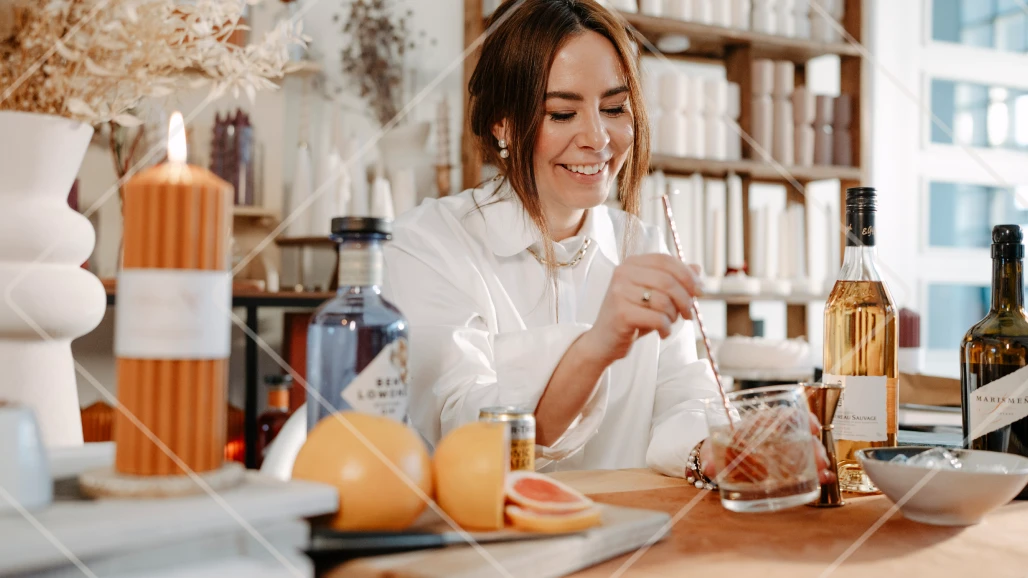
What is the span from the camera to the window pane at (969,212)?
13.1ft

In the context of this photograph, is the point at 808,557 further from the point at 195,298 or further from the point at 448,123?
the point at 448,123

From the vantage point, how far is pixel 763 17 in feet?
10.1

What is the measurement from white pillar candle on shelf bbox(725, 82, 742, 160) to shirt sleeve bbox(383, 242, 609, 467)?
6.36 feet

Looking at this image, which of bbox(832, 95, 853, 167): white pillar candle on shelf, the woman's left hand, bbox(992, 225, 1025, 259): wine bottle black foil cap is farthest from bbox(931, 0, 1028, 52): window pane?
the woman's left hand

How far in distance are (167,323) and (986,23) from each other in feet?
14.5

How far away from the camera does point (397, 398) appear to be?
0.73 meters

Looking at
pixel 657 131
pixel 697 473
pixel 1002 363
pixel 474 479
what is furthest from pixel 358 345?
pixel 657 131

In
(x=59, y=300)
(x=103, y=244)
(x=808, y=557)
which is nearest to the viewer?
(x=808, y=557)

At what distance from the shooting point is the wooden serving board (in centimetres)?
54

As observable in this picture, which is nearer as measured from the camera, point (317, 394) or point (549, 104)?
point (317, 394)

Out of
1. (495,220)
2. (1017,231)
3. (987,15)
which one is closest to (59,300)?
(495,220)

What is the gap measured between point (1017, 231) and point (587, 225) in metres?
0.78

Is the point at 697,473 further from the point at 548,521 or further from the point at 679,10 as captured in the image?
the point at 679,10

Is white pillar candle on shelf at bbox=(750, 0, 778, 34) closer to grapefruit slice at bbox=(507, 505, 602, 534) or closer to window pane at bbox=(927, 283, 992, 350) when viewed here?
window pane at bbox=(927, 283, 992, 350)
